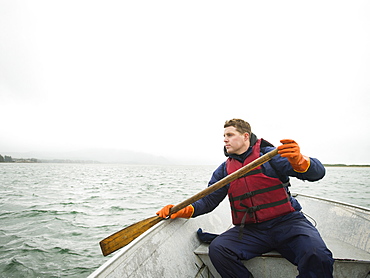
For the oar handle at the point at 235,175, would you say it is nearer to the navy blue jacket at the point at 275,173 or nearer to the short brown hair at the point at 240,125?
the navy blue jacket at the point at 275,173

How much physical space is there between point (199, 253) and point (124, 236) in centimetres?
82

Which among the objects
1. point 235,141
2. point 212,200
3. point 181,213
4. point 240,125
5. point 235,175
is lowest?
point 181,213

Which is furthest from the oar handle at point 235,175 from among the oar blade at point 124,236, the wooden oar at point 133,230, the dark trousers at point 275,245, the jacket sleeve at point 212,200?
the dark trousers at point 275,245

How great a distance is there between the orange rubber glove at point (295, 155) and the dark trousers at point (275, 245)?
49 cm

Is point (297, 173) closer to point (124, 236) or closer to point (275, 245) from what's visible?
point (275, 245)

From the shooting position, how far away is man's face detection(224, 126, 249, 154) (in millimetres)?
2391

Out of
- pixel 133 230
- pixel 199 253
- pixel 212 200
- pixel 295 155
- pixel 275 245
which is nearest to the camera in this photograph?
pixel 295 155

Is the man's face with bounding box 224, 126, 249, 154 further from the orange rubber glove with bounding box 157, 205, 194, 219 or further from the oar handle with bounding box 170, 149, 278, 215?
the orange rubber glove with bounding box 157, 205, 194, 219

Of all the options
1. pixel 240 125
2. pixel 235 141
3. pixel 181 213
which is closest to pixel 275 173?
pixel 235 141

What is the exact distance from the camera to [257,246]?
78.6 inches

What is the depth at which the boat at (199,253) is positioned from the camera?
1.69 metres

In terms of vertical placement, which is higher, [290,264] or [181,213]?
[181,213]

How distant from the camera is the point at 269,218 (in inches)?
79.8

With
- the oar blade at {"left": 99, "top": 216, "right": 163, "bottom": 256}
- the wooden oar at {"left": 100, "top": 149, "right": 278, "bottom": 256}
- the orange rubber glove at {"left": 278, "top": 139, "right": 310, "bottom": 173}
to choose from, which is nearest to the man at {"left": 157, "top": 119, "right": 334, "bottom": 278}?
the orange rubber glove at {"left": 278, "top": 139, "right": 310, "bottom": 173}
